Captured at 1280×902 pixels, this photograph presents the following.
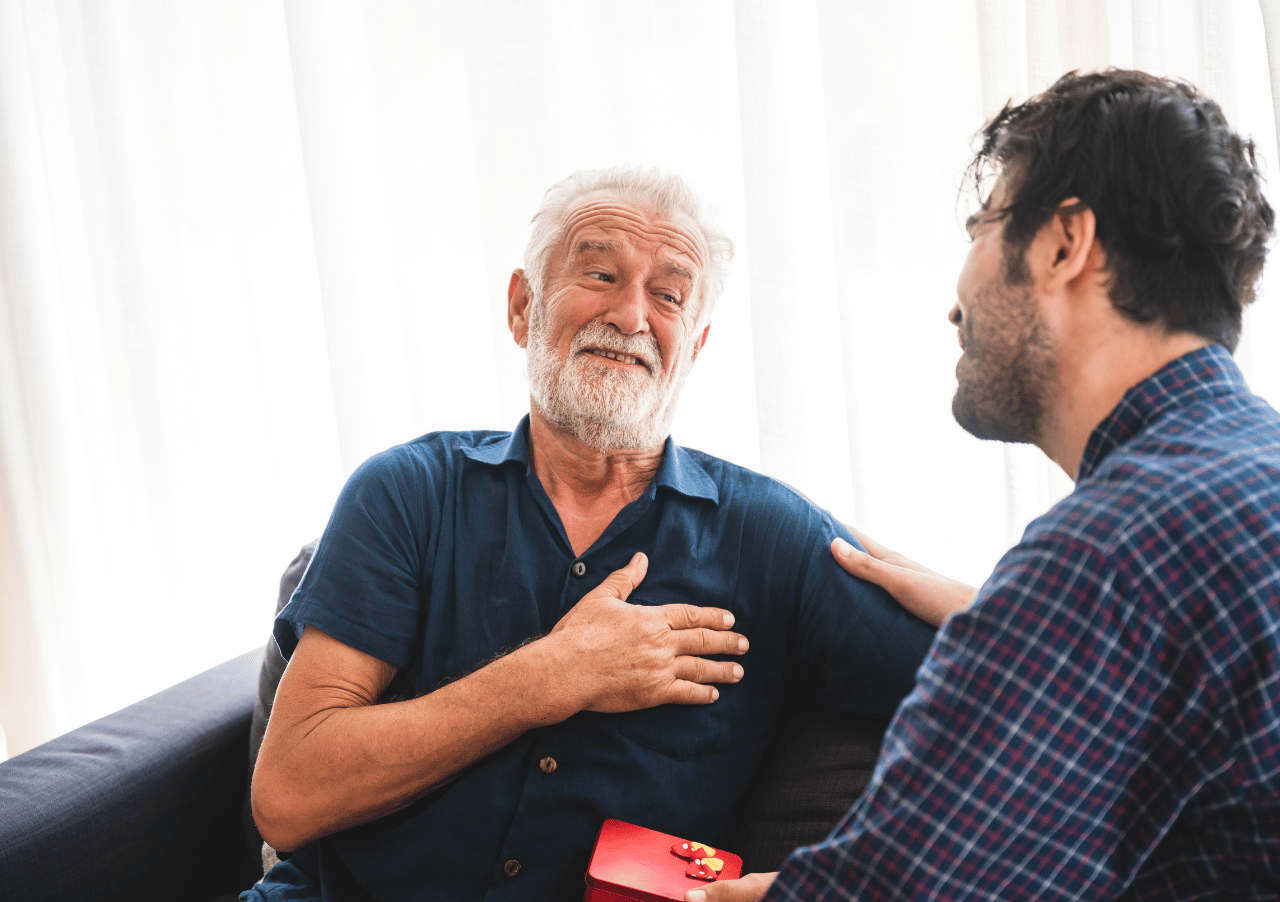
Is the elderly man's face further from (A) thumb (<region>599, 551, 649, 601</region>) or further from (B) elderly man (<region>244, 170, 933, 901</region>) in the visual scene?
(A) thumb (<region>599, 551, 649, 601</region>)

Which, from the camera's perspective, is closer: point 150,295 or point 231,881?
point 231,881

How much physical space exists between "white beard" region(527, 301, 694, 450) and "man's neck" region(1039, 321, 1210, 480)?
659 millimetres

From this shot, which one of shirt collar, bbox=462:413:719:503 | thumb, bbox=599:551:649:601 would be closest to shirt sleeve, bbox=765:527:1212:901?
thumb, bbox=599:551:649:601

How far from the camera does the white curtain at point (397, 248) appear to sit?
152 centimetres

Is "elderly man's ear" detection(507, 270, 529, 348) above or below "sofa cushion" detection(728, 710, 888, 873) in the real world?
above

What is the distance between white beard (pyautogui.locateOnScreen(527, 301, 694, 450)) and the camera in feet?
4.62

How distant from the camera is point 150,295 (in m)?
2.25

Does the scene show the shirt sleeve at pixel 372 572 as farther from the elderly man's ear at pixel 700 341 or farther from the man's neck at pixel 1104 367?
the man's neck at pixel 1104 367

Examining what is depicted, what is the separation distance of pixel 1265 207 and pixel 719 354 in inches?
37.1

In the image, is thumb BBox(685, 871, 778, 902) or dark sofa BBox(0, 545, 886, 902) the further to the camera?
dark sofa BBox(0, 545, 886, 902)

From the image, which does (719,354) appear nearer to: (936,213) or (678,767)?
(936,213)

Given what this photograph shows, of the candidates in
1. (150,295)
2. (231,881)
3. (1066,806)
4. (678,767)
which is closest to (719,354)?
(678,767)

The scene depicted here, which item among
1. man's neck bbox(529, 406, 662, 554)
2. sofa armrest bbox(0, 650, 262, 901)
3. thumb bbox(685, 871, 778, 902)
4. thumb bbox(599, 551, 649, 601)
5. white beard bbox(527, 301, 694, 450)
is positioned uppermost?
white beard bbox(527, 301, 694, 450)

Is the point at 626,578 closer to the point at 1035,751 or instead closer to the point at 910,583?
the point at 910,583
